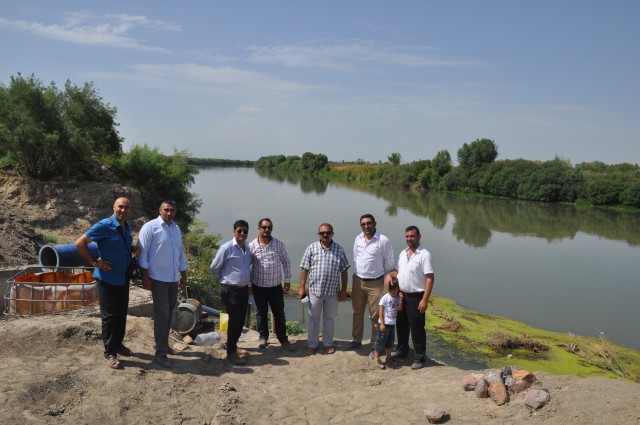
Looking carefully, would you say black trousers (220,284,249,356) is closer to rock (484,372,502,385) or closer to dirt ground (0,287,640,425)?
dirt ground (0,287,640,425)

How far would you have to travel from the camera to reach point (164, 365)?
5.24 meters

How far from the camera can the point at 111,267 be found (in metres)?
4.83

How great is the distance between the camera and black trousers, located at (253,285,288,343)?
5.98 meters

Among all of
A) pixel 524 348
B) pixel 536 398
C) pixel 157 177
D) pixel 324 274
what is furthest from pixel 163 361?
pixel 157 177

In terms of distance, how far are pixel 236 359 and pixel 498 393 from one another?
2.99 m

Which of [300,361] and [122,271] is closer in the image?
[122,271]

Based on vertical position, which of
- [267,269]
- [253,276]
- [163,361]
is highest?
[267,269]

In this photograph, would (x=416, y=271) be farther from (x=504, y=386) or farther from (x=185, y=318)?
(x=185, y=318)

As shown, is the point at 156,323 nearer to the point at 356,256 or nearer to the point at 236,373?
the point at 236,373

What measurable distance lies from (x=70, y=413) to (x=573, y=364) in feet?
32.4

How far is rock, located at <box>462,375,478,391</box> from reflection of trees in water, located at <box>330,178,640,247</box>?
2063cm

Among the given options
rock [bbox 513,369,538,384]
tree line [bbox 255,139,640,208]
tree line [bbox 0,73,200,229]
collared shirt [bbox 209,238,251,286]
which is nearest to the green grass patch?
rock [bbox 513,369,538,384]

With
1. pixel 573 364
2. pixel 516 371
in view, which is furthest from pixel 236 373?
pixel 573 364

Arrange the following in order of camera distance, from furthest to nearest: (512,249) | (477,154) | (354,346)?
(477,154), (512,249), (354,346)
